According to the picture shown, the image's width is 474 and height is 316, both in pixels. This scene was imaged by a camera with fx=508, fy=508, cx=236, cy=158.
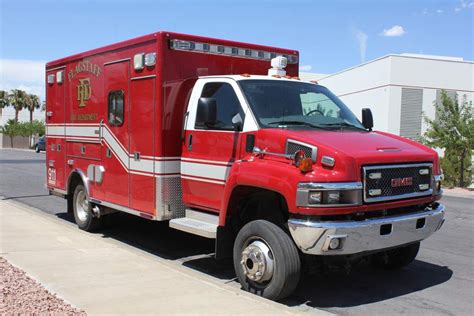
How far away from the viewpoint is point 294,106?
20.6 feet

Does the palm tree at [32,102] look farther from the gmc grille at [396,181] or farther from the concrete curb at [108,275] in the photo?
the gmc grille at [396,181]

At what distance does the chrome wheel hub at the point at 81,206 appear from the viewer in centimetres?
920

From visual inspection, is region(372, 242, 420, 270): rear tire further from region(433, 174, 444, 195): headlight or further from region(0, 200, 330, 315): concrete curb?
region(0, 200, 330, 315): concrete curb

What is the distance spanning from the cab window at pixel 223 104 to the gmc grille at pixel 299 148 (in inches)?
35.4

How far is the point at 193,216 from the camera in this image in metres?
6.78

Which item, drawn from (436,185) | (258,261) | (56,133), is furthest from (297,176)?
(56,133)

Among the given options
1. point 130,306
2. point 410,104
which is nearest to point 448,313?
point 130,306

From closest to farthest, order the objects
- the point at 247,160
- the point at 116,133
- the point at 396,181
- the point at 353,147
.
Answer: the point at 353,147, the point at 396,181, the point at 247,160, the point at 116,133

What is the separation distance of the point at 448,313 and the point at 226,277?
2.64 m

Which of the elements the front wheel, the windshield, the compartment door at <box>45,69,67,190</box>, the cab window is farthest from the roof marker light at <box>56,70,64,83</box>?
the front wheel

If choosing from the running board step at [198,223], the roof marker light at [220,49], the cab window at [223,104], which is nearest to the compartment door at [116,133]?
the roof marker light at [220,49]

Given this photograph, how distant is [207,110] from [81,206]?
441 centimetres

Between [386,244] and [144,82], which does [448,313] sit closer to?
[386,244]

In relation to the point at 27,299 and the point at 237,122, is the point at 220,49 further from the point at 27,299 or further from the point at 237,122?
the point at 27,299
